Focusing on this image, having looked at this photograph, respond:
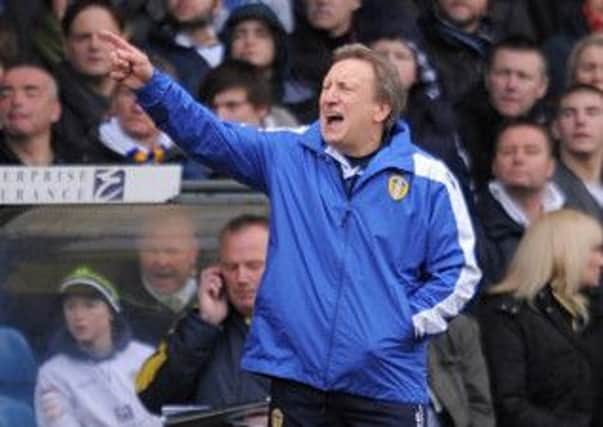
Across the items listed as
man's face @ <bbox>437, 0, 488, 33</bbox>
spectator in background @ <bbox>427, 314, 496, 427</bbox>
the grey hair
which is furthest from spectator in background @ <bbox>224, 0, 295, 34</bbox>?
the grey hair

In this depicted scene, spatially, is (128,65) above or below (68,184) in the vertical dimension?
above

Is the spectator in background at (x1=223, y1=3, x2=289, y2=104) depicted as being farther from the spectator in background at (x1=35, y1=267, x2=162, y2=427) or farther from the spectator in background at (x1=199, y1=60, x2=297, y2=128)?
the spectator in background at (x1=35, y1=267, x2=162, y2=427)

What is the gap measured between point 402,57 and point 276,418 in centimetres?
348

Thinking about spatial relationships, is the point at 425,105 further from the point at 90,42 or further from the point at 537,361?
the point at 537,361

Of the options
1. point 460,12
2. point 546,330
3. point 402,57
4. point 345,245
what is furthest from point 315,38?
point 345,245

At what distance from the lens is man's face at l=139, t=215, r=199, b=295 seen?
27.3 ft

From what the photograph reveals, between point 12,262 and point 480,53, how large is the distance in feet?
12.4

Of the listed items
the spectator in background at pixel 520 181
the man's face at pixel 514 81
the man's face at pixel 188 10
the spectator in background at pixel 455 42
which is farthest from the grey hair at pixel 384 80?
the spectator in background at pixel 455 42

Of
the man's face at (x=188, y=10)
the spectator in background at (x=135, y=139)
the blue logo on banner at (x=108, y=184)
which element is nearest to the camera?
the blue logo on banner at (x=108, y=184)

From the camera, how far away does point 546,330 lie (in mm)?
9125

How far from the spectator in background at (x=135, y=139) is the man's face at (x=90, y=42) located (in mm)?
453

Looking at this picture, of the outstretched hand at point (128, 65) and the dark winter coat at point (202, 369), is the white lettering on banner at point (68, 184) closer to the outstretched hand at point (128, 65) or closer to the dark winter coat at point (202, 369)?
the dark winter coat at point (202, 369)

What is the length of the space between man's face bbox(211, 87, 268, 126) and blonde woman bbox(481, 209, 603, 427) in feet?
4.41

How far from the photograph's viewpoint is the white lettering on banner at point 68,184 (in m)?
7.98
